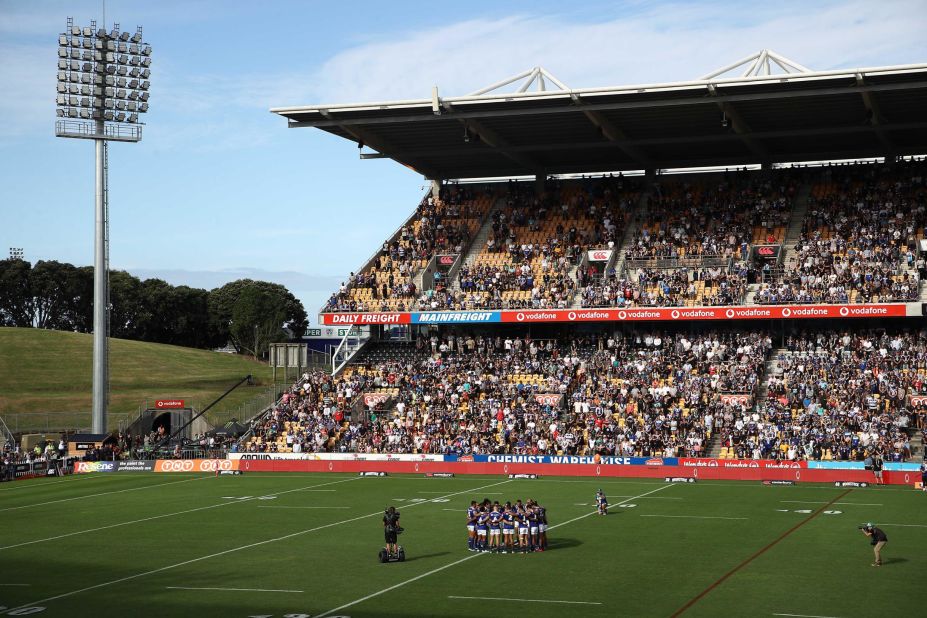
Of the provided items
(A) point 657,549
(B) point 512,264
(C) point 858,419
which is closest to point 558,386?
(B) point 512,264

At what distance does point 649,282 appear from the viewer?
5797 centimetres

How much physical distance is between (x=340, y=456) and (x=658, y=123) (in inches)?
939

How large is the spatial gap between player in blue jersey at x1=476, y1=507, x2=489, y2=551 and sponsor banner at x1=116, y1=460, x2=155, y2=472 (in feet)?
103

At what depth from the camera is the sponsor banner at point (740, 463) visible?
45.8 meters

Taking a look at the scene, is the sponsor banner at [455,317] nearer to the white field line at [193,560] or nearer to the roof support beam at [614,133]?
the roof support beam at [614,133]

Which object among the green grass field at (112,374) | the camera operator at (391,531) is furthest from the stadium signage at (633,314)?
the camera operator at (391,531)

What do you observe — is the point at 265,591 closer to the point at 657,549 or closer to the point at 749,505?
the point at 657,549

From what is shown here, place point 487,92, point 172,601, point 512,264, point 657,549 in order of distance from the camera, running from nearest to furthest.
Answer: point 172,601 < point 657,549 < point 487,92 < point 512,264

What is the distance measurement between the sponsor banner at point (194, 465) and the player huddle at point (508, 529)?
27755mm

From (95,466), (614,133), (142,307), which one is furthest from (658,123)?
(142,307)

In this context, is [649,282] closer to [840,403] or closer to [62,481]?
[840,403]

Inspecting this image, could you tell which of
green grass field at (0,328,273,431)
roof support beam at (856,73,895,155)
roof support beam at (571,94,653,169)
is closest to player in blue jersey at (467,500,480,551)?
roof support beam at (571,94,653,169)

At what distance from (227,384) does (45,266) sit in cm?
3925

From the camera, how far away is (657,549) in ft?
94.8
